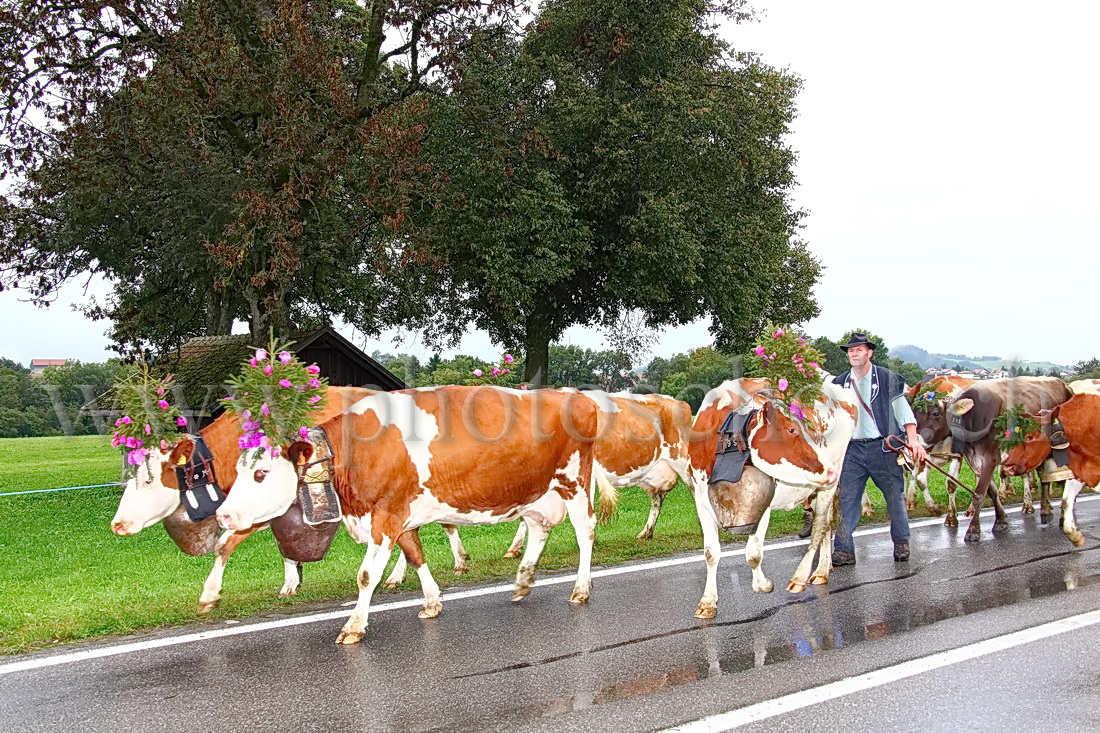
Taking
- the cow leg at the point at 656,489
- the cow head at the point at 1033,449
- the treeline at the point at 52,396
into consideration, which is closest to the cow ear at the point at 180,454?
the cow leg at the point at 656,489

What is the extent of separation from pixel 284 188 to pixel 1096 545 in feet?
45.0

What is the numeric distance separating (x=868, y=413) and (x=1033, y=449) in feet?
10.2

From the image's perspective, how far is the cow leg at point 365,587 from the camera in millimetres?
7129

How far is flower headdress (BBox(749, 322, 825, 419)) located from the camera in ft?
27.5

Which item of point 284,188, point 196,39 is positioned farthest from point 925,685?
point 196,39

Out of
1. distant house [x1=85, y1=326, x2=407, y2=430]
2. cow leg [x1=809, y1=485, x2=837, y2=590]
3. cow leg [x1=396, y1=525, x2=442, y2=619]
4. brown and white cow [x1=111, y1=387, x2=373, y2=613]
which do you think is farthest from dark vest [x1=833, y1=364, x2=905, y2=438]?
distant house [x1=85, y1=326, x2=407, y2=430]

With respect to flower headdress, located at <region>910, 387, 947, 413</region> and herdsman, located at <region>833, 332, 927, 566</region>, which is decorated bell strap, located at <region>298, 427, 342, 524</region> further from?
flower headdress, located at <region>910, 387, 947, 413</region>

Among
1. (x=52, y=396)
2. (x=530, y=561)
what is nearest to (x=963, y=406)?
(x=530, y=561)

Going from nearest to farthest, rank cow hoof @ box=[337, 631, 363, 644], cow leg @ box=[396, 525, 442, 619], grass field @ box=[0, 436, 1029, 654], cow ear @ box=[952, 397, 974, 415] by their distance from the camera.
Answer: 1. cow hoof @ box=[337, 631, 363, 644]
2. cow leg @ box=[396, 525, 442, 619]
3. grass field @ box=[0, 436, 1029, 654]
4. cow ear @ box=[952, 397, 974, 415]

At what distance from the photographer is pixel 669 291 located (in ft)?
83.2

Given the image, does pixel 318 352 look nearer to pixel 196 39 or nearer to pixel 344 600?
pixel 196 39

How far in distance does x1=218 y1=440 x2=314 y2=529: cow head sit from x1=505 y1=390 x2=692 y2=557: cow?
372 centimetres

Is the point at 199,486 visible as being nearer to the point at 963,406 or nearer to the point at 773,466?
the point at 773,466

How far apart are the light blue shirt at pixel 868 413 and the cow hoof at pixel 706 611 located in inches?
120
